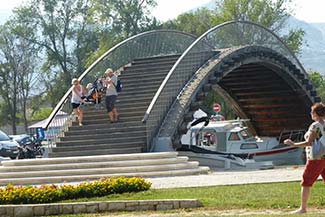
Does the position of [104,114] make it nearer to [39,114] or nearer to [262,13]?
[262,13]

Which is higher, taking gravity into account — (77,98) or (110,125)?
(77,98)

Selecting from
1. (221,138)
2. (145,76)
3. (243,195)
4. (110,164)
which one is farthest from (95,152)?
(221,138)

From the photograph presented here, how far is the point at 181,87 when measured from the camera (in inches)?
1384

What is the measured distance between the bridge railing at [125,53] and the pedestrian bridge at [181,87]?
0.05m

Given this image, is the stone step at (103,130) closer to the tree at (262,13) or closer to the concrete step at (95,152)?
the concrete step at (95,152)

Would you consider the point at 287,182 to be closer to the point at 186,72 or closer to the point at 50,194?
the point at 50,194

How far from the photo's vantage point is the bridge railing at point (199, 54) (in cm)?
3119

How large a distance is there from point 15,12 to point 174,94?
49497 millimetres

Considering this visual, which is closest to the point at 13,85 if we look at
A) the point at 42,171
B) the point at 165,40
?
the point at 165,40

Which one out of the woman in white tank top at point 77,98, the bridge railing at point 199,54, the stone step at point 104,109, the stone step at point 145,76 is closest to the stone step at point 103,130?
the bridge railing at point 199,54

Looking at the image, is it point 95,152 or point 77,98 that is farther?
point 77,98

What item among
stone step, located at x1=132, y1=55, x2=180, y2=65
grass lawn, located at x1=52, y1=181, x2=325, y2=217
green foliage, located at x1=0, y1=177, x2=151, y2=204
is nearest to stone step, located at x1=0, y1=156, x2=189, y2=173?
grass lawn, located at x1=52, y1=181, x2=325, y2=217

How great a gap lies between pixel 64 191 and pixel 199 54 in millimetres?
21457

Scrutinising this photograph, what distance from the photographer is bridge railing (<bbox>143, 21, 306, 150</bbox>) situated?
102 ft
